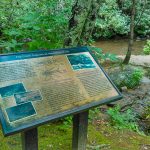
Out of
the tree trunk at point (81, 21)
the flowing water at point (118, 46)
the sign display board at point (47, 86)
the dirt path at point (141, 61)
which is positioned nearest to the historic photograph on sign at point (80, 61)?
the sign display board at point (47, 86)

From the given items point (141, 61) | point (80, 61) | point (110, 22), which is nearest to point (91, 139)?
point (80, 61)

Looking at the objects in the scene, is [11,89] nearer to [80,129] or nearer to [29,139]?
[29,139]

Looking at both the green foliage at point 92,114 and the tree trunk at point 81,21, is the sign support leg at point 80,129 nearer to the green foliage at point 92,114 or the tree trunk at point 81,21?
the tree trunk at point 81,21

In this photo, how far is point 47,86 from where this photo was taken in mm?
2971

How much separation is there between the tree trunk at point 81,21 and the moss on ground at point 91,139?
114 cm

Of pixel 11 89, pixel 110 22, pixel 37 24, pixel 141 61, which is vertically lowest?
pixel 110 22

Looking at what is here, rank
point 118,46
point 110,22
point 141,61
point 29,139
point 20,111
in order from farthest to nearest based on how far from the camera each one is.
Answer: point 110,22 → point 118,46 → point 141,61 → point 29,139 → point 20,111

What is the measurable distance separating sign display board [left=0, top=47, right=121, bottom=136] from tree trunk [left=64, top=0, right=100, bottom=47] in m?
0.89

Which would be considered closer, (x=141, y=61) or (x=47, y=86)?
(x=47, y=86)

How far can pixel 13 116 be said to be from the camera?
2588 mm

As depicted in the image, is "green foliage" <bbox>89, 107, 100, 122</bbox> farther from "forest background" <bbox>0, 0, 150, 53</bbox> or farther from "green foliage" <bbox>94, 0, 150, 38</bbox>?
"green foliage" <bbox>94, 0, 150, 38</bbox>

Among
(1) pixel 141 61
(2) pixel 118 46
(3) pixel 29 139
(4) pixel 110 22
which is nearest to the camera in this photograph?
(3) pixel 29 139

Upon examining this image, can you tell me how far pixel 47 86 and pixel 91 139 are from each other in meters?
1.58

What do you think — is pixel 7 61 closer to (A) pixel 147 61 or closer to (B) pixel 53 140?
(B) pixel 53 140
